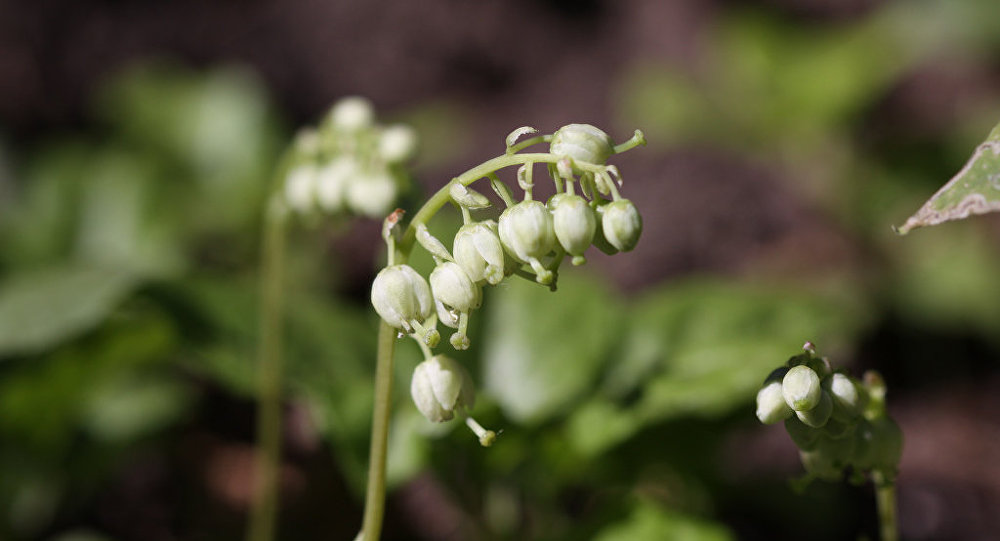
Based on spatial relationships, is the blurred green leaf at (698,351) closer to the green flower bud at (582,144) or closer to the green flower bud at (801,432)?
the green flower bud at (801,432)

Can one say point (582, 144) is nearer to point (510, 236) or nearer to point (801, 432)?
point (510, 236)

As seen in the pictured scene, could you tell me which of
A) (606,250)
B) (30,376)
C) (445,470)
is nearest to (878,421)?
(606,250)

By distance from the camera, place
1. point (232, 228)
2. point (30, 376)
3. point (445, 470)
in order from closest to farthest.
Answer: point (445, 470), point (30, 376), point (232, 228)

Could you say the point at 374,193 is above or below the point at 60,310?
above

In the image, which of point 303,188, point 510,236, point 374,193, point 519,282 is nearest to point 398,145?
point 374,193

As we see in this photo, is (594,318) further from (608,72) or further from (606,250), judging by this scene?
(608,72)
